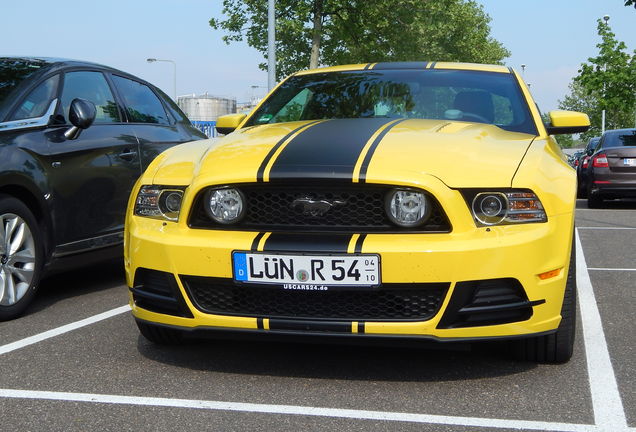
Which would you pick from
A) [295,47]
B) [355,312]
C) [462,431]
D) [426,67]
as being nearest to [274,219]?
[355,312]

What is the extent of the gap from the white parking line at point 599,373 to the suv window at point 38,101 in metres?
3.53

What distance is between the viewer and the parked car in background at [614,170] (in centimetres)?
1547

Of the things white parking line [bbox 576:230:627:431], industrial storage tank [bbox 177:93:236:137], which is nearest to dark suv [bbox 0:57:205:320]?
white parking line [bbox 576:230:627:431]

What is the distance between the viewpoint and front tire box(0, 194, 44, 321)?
5195mm

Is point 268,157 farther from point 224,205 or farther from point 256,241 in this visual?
point 256,241

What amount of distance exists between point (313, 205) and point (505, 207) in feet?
2.56

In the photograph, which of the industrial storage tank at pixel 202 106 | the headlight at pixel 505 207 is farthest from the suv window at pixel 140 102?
the industrial storage tank at pixel 202 106

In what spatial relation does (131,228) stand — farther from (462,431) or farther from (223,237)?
(462,431)

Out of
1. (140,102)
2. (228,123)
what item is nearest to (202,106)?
(140,102)

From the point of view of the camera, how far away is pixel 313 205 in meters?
3.74

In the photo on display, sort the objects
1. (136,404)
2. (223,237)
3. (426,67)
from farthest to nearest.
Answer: (426,67) < (223,237) < (136,404)

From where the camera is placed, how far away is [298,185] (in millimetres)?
3758

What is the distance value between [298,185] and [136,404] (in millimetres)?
1085

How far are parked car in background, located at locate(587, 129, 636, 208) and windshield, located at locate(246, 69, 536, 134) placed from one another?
10.8 m
